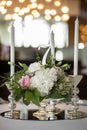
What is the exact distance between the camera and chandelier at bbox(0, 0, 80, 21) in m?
5.29

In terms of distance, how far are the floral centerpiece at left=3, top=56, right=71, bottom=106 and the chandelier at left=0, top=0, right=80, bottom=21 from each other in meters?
3.89

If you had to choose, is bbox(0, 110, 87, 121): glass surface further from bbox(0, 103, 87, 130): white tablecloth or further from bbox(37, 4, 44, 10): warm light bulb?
bbox(37, 4, 44, 10): warm light bulb

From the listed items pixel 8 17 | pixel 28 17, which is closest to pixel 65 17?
pixel 28 17

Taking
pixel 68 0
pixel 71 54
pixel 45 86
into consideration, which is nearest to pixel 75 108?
pixel 45 86

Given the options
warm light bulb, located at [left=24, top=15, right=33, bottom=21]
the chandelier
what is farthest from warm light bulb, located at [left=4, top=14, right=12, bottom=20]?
warm light bulb, located at [left=24, top=15, right=33, bottom=21]

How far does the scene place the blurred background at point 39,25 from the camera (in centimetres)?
520

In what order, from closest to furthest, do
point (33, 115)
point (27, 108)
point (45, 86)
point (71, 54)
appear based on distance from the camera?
point (45, 86), point (33, 115), point (27, 108), point (71, 54)

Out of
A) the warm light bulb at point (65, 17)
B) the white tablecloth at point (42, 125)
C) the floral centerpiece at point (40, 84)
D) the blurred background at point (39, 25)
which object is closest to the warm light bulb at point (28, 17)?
the blurred background at point (39, 25)

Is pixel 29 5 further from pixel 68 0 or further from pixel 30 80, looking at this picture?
pixel 30 80

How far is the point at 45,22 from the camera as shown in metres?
5.27

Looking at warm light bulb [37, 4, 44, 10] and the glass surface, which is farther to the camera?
warm light bulb [37, 4, 44, 10]

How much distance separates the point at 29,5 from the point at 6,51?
0.81 meters

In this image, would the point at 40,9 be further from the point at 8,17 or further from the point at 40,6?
the point at 8,17

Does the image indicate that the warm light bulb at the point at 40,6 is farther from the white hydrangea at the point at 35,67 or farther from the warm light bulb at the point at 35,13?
the white hydrangea at the point at 35,67
